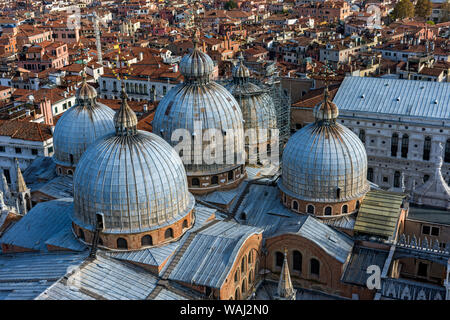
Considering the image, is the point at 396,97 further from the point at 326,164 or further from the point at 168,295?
the point at 168,295

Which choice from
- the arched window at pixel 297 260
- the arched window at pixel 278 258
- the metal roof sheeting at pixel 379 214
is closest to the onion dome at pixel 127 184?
the arched window at pixel 278 258

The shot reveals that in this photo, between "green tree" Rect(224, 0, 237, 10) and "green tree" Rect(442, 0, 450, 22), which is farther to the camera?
"green tree" Rect(224, 0, 237, 10)

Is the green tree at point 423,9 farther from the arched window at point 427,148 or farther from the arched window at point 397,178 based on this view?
the arched window at point 427,148

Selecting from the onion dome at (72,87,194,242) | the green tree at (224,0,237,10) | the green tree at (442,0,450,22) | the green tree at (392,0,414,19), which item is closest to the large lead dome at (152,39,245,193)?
the onion dome at (72,87,194,242)

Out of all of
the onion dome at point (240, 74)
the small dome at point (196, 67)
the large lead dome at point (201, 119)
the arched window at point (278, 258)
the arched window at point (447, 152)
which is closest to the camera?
the arched window at point (278, 258)

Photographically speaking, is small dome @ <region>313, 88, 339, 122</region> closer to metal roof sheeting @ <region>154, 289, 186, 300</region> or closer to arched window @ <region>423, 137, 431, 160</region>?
metal roof sheeting @ <region>154, 289, 186, 300</region>

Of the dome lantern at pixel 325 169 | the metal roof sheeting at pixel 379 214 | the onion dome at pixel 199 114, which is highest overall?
the onion dome at pixel 199 114
